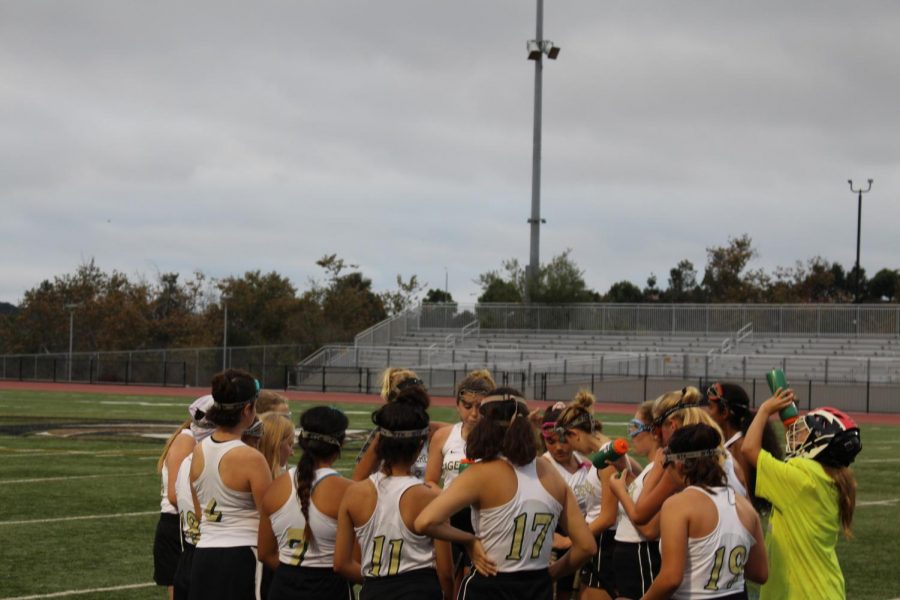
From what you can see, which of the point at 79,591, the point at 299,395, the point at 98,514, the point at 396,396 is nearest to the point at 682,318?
the point at 299,395

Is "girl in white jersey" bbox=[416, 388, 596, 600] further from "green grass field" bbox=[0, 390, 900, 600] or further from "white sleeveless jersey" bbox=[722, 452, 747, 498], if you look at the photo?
"green grass field" bbox=[0, 390, 900, 600]

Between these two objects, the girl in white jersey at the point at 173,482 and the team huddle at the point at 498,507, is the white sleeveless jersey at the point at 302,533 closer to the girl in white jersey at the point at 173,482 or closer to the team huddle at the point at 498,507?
the team huddle at the point at 498,507

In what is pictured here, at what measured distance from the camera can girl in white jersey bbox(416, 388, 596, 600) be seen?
17.3 ft

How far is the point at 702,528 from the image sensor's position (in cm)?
512

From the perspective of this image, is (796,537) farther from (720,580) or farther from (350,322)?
(350,322)

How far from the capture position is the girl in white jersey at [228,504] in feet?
20.0

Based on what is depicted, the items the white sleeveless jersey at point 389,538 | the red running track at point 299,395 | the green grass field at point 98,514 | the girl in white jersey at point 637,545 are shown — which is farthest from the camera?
the red running track at point 299,395

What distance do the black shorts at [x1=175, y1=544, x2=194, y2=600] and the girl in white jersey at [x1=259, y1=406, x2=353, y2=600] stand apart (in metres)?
1.06

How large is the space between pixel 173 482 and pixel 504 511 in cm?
289

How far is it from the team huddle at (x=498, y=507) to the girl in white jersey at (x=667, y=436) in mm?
10

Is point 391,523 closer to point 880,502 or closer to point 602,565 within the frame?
point 602,565

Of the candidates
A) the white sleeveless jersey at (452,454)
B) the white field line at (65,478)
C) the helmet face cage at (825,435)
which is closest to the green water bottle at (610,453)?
the helmet face cage at (825,435)

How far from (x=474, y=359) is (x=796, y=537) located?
1954 inches

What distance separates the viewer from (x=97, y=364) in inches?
2271
